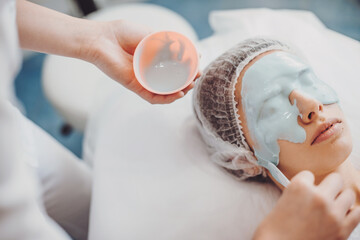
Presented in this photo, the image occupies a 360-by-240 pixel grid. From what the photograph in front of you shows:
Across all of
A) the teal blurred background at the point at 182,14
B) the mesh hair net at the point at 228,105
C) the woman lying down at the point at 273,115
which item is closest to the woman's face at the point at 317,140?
the woman lying down at the point at 273,115

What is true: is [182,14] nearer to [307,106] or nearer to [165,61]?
[165,61]

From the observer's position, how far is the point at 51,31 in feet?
3.29

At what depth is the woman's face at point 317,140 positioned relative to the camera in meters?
0.91

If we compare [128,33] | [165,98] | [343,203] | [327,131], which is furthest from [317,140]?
[128,33]

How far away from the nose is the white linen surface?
395mm

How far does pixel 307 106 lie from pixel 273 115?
0.11 meters

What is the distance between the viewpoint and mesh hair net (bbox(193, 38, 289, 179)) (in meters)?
1.02

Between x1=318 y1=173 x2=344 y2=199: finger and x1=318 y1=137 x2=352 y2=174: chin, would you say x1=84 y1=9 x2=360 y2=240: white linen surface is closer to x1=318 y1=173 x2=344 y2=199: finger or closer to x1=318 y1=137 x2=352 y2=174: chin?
x1=318 y1=137 x2=352 y2=174: chin

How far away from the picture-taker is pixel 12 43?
47cm

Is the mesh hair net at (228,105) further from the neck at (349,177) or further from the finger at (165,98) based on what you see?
the neck at (349,177)

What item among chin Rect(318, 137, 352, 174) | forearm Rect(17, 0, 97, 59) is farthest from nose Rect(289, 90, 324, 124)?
forearm Rect(17, 0, 97, 59)

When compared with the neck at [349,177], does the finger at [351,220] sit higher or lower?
higher

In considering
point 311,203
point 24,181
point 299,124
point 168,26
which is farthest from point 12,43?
point 168,26

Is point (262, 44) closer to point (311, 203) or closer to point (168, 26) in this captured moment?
point (311, 203)
